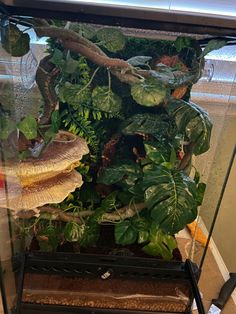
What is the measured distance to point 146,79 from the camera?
0.79 m

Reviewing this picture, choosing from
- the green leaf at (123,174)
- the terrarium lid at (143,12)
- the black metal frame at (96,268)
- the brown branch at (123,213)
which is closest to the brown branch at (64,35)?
the terrarium lid at (143,12)

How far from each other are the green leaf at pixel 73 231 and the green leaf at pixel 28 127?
304mm

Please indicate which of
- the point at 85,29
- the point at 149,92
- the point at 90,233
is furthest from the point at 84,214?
the point at 85,29

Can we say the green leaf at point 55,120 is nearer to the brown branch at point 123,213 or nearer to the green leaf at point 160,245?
the brown branch at point 123,213

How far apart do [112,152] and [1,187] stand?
0.38 metres

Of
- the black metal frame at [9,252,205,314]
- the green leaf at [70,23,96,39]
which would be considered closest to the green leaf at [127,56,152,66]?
the green leaf at [70,23,96,39]

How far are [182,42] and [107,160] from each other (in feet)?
1.39

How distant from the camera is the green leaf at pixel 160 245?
890 mm

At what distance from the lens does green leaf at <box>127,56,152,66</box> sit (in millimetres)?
815

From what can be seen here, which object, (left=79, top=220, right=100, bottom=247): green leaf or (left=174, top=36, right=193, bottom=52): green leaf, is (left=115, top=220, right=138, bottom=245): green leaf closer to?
(left=79, top=220, right=100, bottom=247): green leaf

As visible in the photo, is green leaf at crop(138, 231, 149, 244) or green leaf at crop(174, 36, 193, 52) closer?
green leaf at crop(174, 36, 193, 52)

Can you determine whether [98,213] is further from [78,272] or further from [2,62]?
[2,62]

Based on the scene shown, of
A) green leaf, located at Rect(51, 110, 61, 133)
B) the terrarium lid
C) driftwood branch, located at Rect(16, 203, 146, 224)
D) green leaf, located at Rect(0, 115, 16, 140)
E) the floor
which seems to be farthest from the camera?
the floor

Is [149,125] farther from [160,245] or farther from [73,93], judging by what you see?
[160,245]
